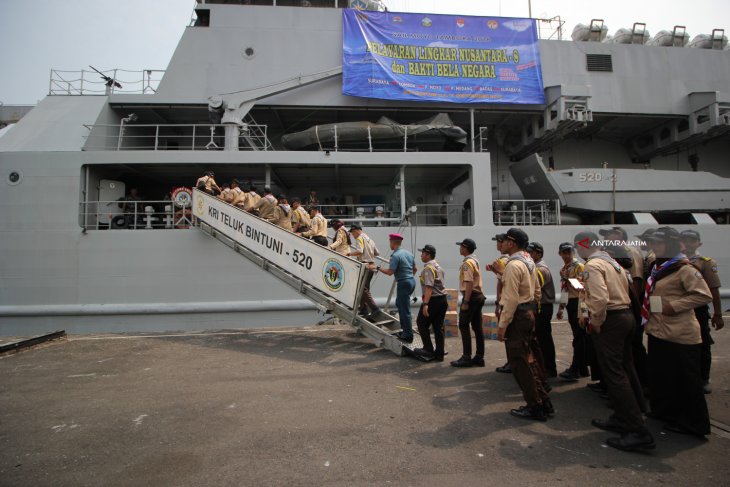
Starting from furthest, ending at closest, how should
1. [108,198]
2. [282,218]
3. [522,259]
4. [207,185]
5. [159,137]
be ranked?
1. [159,137]
2. [108,198]
3. [207,185]
4. [282,218]
5. [522,259]

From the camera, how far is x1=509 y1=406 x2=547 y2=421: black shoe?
3.00m

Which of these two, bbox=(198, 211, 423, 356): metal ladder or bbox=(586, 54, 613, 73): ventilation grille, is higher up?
bbox=(586, 54, 613, 73): ventilation grille

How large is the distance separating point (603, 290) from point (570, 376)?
1.84 m

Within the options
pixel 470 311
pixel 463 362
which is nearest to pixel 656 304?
pixel 470 311

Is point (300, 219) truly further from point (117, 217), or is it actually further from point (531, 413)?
point (531, 413)

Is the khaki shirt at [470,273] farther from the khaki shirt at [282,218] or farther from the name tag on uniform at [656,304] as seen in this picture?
the khaki shirt at [282,218]

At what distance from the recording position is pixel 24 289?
7508 millimetres

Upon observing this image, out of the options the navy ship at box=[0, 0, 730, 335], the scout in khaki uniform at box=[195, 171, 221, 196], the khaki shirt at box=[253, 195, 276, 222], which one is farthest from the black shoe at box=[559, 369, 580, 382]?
the scout in khaki uniform at box=[195, 171, 221, 196]

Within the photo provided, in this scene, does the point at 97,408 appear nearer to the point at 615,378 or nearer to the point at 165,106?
the point at 615,378

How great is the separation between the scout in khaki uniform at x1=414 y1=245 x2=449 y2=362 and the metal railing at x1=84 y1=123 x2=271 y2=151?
556 cm

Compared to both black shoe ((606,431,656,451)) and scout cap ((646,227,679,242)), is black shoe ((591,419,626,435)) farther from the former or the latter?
scout cap ((646,227,679,242))

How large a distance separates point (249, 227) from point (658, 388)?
5761 millimetres

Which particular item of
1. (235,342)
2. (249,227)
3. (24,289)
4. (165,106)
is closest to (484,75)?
(249,227)

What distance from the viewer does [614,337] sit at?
2676 mm
